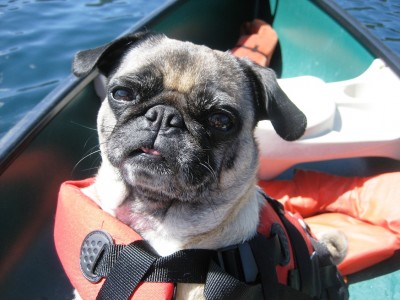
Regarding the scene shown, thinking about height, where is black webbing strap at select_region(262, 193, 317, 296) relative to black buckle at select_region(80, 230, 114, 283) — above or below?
below

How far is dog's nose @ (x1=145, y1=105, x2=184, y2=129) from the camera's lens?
188 centimetres

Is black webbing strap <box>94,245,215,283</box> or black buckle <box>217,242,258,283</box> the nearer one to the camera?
black webbing strap <box>94,245,215,283</box>

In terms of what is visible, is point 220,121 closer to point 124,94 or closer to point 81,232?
point 124,94

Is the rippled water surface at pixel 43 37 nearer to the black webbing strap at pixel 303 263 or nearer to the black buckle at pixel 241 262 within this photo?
the black buckle at pixel 241 262

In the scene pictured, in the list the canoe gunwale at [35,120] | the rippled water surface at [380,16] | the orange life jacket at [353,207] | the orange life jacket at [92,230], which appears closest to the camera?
the orange life jacket at [92,230]

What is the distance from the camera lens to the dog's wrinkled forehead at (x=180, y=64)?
6.93 feet

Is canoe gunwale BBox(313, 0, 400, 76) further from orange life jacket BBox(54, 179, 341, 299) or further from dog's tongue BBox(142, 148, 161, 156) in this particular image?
dog's tongue BBox(142, 148, 161, 156)

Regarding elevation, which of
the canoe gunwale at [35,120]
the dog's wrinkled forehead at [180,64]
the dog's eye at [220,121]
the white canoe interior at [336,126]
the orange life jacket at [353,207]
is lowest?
the orange life jacket at [353,207]

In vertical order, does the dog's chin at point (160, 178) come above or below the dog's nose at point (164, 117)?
below

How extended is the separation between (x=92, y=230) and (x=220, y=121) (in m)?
0.87

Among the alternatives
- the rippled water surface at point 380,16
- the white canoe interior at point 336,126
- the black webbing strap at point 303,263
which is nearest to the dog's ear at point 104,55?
the white canoe interior at point 336,126

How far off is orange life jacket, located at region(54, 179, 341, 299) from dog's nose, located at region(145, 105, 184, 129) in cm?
60

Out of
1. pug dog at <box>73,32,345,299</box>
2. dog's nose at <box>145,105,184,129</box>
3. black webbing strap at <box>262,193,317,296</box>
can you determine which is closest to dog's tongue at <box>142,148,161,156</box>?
pug dog at <box>73,32,345,299</box>

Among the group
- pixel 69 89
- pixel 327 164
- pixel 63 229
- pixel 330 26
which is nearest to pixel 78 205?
pixel 63 229
